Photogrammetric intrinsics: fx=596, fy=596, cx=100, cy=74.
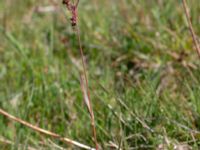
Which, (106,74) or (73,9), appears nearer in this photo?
(73,9)

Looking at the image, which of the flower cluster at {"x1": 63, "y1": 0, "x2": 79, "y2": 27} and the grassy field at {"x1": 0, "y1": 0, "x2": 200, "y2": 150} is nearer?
the flower cluster at {"x1": 63, "y1": 0, "x2": 79, "y2": 27}

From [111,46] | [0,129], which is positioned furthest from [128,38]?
[0,129]

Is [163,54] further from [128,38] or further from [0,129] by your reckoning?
[0,129]

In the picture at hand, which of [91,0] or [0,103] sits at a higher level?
[91,0]

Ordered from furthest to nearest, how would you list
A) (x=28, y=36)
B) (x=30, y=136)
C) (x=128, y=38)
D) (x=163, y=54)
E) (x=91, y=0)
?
(x=91, y=0)
(x=28, y=36)
(x=128, y=38)
(x=163, y=54)
(x=30, y=136)

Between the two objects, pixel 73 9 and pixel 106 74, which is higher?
pixel 73 9

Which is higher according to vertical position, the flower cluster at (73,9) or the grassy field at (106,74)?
the flower cluster at (73,9)

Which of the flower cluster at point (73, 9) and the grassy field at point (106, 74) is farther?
the grassy field at point (106, 74)

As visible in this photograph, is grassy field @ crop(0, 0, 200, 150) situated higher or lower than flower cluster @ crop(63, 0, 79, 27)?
lower
